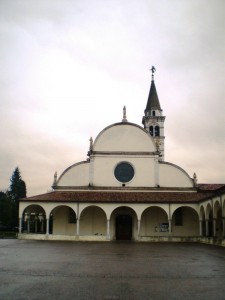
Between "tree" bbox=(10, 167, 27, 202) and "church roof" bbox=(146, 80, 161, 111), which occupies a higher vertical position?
"church roof" bbox=(146, 80, 161, 111)

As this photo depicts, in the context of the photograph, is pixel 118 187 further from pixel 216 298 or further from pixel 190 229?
pixel 216 298

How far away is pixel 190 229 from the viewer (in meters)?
37.6

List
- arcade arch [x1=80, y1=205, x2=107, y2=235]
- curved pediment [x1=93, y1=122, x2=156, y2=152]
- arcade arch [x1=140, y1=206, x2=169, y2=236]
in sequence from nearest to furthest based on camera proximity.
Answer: arcade arch [x1=140, y1=206, x2=169, y2=236] → arcade arch [x1=80, y1=205, x2=107, y2=235] → curved pediment [x1=93, y1=122, x2=156, y2=152]

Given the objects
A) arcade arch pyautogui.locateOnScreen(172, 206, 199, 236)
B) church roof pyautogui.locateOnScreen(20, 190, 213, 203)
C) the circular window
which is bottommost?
arcade arch pyautogui.locateOnScreen(172, 206, 199, 236)

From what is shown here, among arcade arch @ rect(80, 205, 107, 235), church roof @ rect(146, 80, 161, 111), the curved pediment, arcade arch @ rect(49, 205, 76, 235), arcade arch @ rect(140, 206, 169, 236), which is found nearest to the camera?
arcade arch @ rect(140, 206, 169, 236)

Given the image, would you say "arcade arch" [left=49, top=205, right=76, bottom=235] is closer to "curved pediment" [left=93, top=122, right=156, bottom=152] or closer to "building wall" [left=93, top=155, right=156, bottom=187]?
"building wall" [left=93, top=155, right=156, bottom=187]

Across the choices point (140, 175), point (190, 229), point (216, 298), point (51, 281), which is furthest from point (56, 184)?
point (216, 298)

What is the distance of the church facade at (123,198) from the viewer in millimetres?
35719

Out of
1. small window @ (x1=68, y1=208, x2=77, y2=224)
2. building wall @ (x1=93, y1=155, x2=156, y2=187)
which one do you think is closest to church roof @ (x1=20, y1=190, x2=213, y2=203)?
building wall @ (x1=93, y1=155, x2=156, y2=187)

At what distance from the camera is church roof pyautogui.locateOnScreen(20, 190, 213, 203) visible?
Result: 3566 centimetres

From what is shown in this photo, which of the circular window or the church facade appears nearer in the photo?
the church facade

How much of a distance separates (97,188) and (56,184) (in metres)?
4.38

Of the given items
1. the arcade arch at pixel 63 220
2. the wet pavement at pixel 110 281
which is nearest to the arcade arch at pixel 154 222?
the arcade arch at pixel 63 220

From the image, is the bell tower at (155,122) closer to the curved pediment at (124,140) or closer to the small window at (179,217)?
the curved pediment at (124,140)
